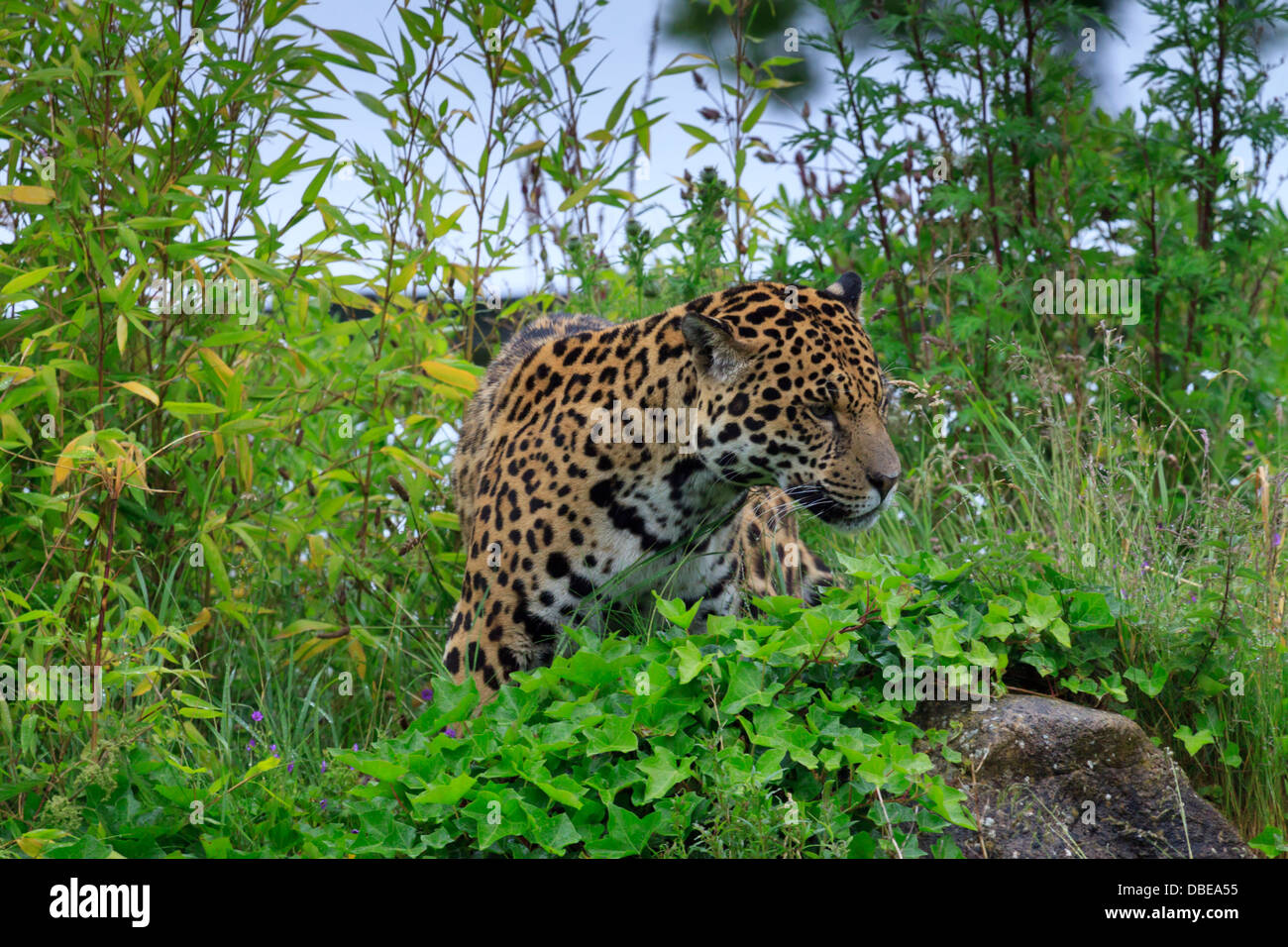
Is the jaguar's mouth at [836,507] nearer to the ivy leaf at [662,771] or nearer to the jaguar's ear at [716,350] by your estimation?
the jaguar's ear at [716,350]

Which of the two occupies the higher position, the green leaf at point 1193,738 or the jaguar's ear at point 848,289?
the jaguar's ear at point 848,289

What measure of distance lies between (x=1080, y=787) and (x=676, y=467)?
1.80 metres

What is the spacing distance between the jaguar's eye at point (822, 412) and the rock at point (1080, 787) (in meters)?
1.25

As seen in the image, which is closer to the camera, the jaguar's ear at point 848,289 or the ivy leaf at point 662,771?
the ivy leaf at point 662,771

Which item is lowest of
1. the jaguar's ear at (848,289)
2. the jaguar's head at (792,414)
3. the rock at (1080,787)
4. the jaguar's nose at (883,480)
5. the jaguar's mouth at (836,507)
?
the rock at (1080,787)

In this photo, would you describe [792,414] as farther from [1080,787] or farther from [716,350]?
[1080,787]

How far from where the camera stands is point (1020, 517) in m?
6.52

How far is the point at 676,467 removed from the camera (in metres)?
4.86

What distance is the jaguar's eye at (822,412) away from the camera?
4809 millimetres

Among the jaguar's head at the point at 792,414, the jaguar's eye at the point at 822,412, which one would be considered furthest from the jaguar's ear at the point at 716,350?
the jaguar's eye at the point at 822,412

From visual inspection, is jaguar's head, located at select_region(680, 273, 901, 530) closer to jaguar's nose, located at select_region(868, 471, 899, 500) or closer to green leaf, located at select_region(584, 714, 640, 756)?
jaguar's nose, located at select_region(868, 471, 899, 500)

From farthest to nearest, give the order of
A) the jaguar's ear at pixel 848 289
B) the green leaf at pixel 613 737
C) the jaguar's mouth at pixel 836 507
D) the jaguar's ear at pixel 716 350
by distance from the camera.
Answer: the jaguar's ear at pixel 848 289
the jaguar's mouth at pixel 836 507
the jaguar's ear at pixel 716 350
the green leaf at pixel 613 737

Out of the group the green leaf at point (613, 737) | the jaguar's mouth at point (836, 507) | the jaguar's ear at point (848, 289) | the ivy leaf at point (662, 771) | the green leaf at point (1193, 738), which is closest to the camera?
the ivy leaf at point (662, 771)
